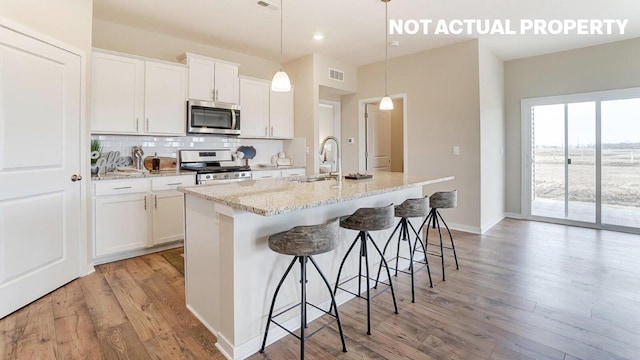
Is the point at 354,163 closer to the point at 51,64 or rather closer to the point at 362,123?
the point at 362,123

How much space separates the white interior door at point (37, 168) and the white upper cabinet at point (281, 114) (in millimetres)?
2638

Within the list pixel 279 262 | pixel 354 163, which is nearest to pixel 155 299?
pixel 279 262

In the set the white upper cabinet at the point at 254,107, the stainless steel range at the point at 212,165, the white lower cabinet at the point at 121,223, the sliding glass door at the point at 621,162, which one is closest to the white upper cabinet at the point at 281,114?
the white upper cabinet at the point at 254,107

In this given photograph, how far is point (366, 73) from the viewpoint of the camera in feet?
18.7

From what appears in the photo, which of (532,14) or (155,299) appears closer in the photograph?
(155,299)

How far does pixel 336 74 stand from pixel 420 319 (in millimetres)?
4190

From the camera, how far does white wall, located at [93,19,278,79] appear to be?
377 centimetres

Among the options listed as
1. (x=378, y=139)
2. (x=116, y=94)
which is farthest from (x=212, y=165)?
(x=378, y=139)

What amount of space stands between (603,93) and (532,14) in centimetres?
213

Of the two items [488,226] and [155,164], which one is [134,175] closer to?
[155,164]

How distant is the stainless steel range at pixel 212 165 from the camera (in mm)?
4046

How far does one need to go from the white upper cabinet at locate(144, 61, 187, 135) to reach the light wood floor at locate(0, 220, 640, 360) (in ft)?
5.33

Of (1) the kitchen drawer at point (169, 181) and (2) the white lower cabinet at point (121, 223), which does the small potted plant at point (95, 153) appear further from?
(1) the kitchen drawer at point (169, 181)

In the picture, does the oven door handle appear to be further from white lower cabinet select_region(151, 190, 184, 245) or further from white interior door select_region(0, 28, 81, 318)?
white interior door select_region(0, 28, 81, 318)
